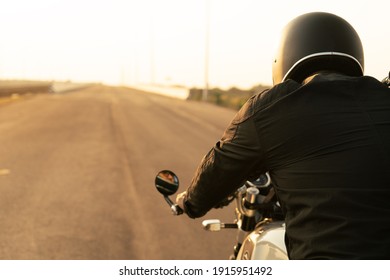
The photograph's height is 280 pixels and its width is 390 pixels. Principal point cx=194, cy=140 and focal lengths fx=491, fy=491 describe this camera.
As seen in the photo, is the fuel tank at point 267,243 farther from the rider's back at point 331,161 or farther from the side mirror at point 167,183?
the side mirror at point 167,183

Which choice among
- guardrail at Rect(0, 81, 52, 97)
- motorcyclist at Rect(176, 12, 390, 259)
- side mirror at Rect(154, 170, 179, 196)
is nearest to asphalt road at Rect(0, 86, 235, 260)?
Result: side mirror at Rect(154, 170, 179, 196)

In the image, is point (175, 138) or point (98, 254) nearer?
point (98, 254)

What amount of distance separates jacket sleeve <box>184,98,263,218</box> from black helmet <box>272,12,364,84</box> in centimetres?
39

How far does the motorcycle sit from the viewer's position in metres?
2.10

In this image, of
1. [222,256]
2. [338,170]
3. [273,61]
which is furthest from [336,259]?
[222,256]

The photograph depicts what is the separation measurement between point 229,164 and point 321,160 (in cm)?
35

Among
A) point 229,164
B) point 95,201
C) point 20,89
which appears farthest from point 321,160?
point 20,89

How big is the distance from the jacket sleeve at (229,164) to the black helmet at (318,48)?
39cm

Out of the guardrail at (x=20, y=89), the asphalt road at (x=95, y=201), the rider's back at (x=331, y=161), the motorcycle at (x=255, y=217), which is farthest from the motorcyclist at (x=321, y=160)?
the guardrail at (x=20, y=89)
